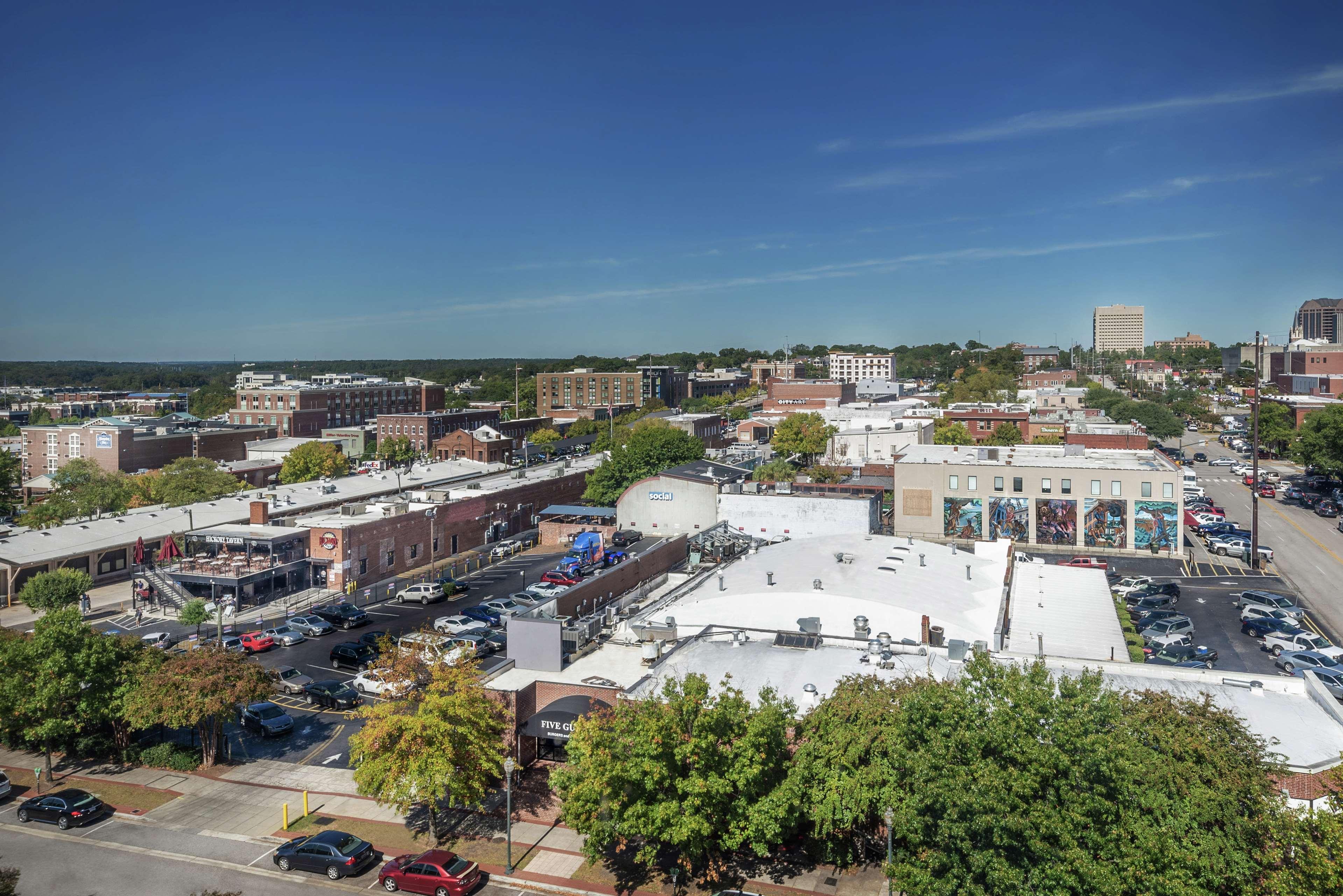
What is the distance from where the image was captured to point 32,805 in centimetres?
2267

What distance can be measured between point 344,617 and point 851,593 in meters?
24.9

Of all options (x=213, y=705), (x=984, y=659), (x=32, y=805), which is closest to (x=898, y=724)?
(x=984, y=659)

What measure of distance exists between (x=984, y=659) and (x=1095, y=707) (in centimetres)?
207

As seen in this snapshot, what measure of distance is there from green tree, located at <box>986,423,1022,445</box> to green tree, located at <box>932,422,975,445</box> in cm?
312

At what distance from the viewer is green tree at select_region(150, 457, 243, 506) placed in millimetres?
66625

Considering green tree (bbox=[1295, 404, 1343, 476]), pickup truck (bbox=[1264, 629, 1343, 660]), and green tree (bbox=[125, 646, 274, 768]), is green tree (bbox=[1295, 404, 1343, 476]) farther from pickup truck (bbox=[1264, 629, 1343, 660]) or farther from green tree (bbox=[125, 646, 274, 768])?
green tree (bbox=[125, 646, 274, 768])

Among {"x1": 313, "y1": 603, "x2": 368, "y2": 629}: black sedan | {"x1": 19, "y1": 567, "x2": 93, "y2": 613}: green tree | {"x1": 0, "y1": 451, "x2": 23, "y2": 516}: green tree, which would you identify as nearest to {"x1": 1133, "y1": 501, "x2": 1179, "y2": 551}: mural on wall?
{"x1": 313, "y1": 603, "x2": 368, "y2": 629}: black sedan

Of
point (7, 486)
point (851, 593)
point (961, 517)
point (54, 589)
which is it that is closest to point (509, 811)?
point (851, 593)

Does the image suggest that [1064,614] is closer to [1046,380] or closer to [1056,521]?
[1056,521]

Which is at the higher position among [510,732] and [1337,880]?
[1337,880]

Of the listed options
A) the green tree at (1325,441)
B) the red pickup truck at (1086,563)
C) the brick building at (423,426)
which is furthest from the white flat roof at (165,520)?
the green tree at (1325,441)

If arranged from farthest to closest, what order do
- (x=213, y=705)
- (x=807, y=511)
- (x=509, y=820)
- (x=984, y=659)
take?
(x=807, y=511) → (x=213, y=705) → (x=509, y=820) → (x=984, y=659)

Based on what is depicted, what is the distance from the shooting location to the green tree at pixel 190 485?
66625 mm

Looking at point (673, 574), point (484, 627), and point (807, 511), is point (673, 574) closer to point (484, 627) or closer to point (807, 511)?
point (484, 627)
